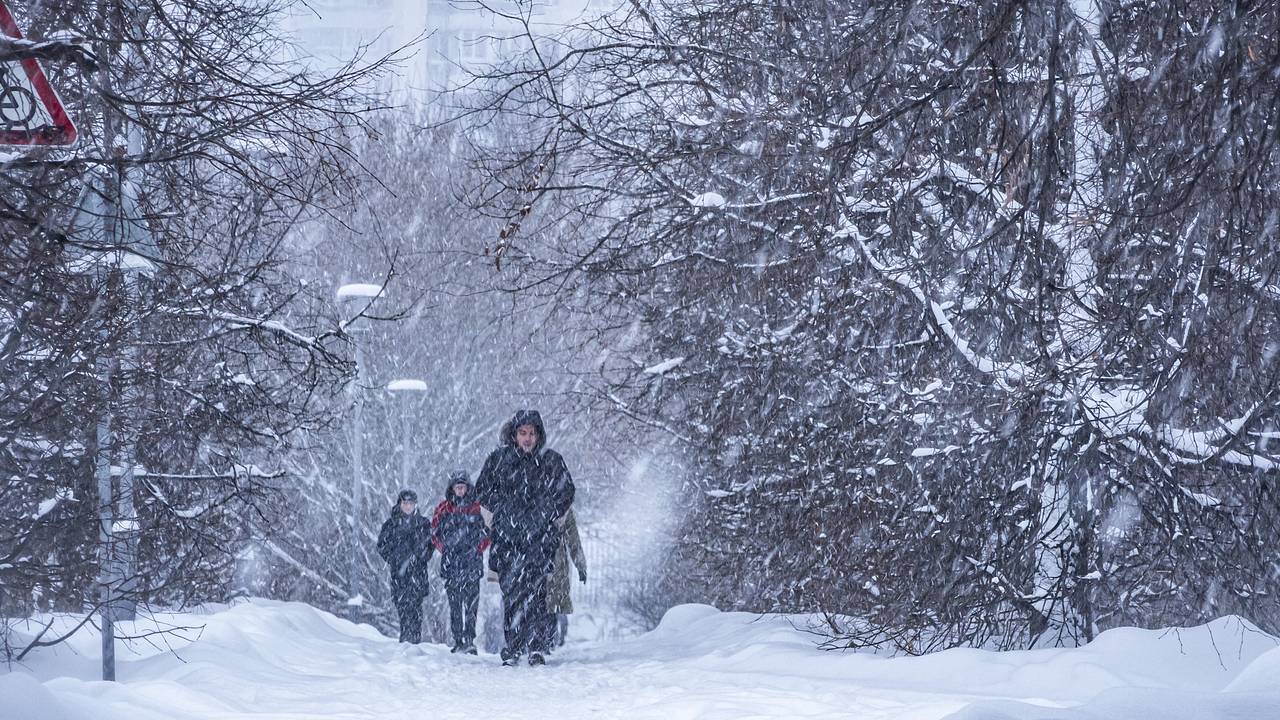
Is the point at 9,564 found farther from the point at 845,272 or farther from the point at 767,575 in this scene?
the point at 767,575

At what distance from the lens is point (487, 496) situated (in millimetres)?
9906

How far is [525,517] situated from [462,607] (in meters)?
3.35

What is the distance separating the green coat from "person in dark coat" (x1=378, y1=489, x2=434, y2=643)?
4129 mm

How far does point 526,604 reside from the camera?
995cm

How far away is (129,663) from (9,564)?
184cm

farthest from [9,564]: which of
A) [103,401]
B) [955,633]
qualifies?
[955,633]

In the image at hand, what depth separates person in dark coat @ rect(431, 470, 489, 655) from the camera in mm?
11891

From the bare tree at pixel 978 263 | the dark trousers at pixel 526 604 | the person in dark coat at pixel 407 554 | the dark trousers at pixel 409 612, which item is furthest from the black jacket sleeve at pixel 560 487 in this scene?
the dark trousers at pixel 409 612

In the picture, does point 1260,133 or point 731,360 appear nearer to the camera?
point 1260,133

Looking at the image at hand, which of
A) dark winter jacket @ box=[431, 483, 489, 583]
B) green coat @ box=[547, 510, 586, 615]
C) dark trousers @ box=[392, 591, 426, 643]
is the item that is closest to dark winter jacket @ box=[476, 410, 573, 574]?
green coat @ box=[547, 510, 586, 615]

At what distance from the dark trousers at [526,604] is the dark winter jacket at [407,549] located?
178 inches

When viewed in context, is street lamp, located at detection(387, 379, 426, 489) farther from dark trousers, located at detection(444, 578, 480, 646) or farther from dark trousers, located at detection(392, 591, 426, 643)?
dark trousers, located at detection(444, 578, 480, 646)

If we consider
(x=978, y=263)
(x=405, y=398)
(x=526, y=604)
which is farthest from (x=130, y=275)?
(x=405, y=398)

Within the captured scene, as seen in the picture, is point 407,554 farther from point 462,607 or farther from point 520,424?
point 520,424
